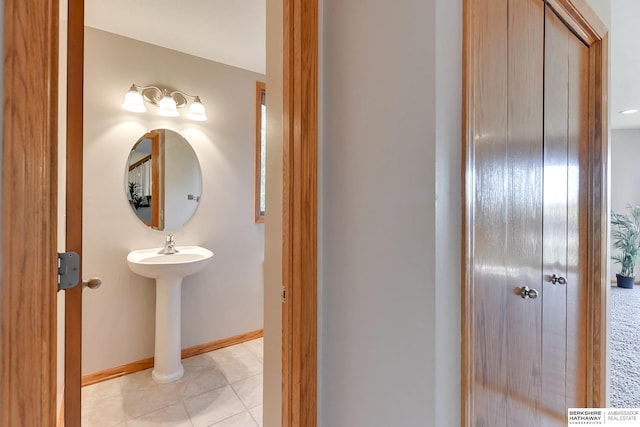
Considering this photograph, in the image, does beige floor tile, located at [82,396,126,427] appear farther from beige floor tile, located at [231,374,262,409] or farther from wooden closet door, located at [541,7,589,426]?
wooden closet door, located at [541,7,589,426]

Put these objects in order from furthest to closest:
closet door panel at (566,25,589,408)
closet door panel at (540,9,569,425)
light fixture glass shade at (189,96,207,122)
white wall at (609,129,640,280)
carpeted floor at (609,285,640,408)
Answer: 1. white wall at (609,129,640,280)
2. light fixture glass shade at (189,96,207,122)
3. carpeted floor at (609,285,640,408)
4. closet door panel at (566,25,589,408)
5. closet door panel at (540,9,569,425)

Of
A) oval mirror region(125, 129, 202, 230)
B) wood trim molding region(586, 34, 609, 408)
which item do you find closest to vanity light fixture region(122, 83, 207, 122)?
oval mirror region(125, 129, 202, 230)

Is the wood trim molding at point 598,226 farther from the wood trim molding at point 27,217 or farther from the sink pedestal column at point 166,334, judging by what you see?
the sink pedestal column at point 166,334

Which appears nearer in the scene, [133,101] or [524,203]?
[524,203]

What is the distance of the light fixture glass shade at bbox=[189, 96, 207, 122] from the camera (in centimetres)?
238

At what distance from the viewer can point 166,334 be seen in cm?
216

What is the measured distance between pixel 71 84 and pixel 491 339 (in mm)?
1308

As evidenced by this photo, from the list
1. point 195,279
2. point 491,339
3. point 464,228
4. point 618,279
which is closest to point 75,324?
point 464,228

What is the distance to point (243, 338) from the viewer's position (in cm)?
279

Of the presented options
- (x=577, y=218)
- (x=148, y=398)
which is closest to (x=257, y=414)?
(x=148, y=398)

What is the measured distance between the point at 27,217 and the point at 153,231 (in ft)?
6.53

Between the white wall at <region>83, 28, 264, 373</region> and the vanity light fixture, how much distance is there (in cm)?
7

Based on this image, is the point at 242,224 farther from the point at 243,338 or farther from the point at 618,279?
the point at 618,279

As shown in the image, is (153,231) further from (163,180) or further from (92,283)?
(92,283)
